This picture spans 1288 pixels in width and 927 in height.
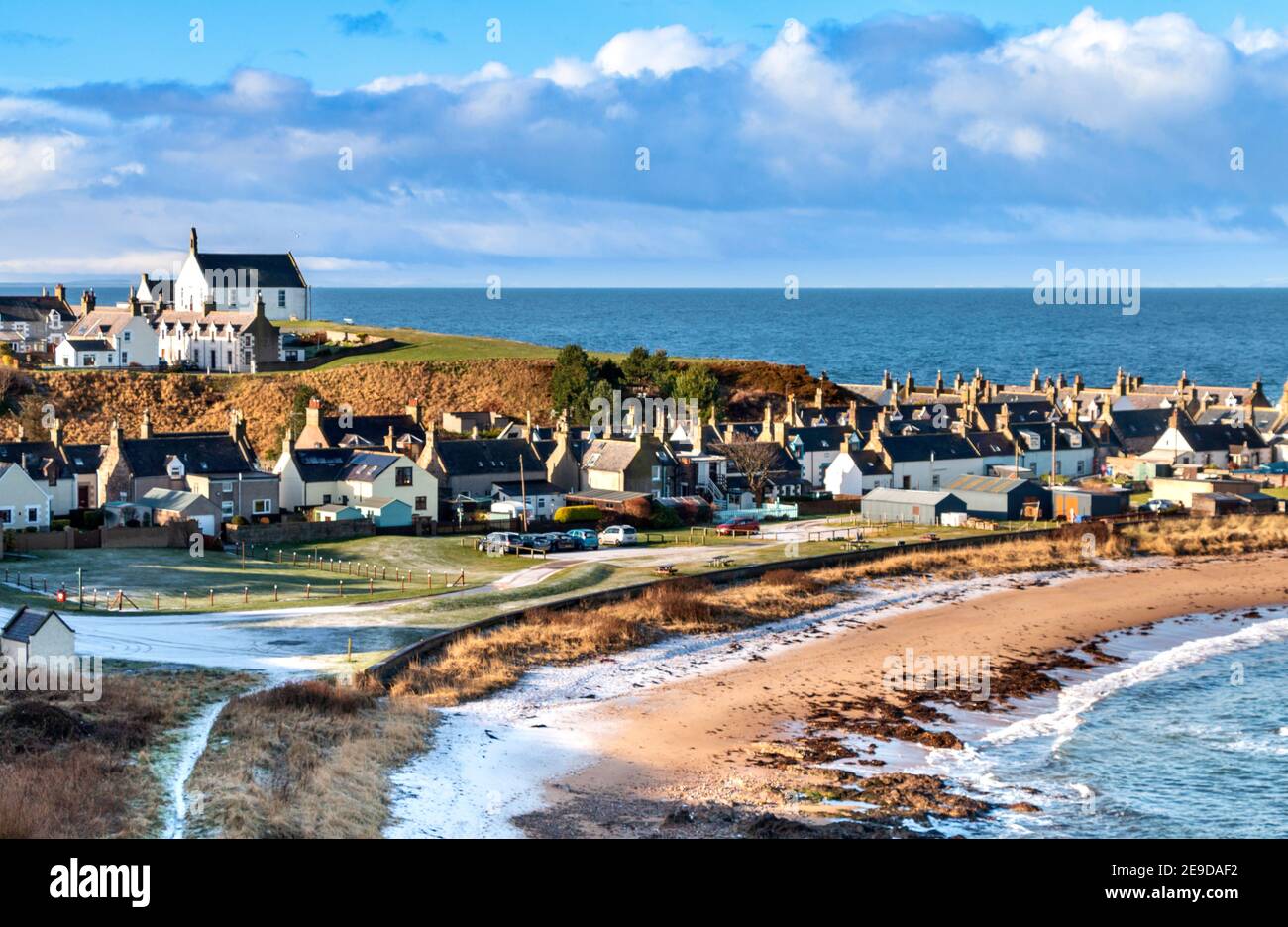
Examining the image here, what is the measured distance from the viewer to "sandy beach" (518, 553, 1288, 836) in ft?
109

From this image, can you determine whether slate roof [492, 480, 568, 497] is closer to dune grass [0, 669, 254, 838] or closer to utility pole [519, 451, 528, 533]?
utility pole [519, 451, 528, 533]

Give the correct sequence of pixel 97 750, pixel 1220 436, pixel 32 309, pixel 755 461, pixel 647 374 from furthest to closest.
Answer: pixel 32 309, pixel 647 374, pixel 1220 436, pixel 755 461, pixel 97 750

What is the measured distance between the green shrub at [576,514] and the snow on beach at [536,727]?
1858cm

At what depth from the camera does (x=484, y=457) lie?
3140 inches

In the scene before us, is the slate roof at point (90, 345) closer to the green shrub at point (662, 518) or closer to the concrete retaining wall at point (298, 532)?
the concrete retaining wall at point (298, 532)

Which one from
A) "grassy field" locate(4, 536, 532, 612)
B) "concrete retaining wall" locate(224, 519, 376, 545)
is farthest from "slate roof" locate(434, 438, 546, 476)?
"grassy field" locate(4, 536, 532, 612)

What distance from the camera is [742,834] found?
29.5 m

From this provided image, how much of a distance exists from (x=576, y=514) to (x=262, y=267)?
7909 centimetres

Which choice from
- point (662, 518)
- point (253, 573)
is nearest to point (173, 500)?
point (253, 573)

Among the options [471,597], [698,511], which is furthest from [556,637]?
[698,511]

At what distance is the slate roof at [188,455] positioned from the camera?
2815 inches

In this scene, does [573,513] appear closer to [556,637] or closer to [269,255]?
[556,637]

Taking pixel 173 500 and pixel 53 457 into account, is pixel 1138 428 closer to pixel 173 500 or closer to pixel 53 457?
pixel 173 500
